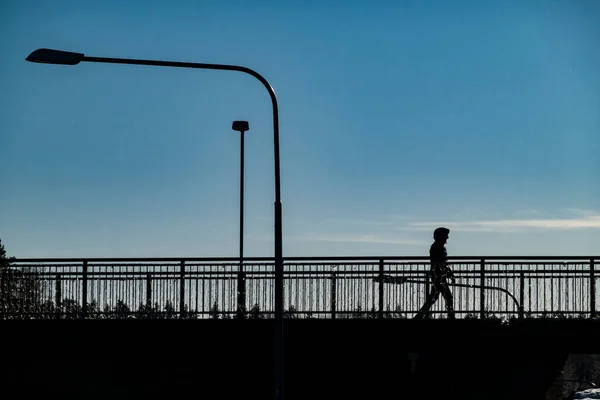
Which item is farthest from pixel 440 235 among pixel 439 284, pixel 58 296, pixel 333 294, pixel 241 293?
pixel 58 296

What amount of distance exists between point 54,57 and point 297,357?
7.33m

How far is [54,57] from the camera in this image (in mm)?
17547

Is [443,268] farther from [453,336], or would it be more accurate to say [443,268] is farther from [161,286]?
[161,286]

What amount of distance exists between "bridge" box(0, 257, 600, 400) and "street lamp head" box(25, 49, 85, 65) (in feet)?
16.1

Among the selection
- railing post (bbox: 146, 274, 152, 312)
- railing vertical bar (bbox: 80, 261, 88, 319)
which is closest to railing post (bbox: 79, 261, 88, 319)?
railing vertical bar (bbox: 80, 261, 88, 319)

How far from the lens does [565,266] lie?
20.5 m

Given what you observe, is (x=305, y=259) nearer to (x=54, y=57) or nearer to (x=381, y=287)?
(x=381, y=287)

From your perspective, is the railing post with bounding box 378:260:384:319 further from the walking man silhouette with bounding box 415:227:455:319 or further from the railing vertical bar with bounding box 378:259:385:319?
the walking man silhouette with bounding box 415:227:455:319

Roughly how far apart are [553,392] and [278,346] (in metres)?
7.13

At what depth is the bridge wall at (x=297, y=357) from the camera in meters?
20.6

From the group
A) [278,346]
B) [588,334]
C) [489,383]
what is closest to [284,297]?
[278,346]

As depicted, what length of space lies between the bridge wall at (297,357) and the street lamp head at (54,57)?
5.73 m

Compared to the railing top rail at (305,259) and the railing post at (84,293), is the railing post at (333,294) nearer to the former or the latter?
the railing top rail at (305,259)

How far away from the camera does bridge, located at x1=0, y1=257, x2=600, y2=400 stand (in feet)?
67.5
